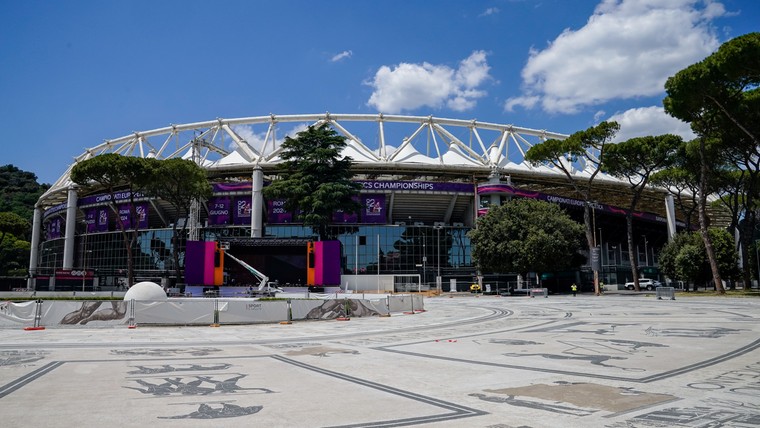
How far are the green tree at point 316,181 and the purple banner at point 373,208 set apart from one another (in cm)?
589

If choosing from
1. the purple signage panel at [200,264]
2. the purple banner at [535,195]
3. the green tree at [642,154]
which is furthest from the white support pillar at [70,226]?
the green tree at [642,154]

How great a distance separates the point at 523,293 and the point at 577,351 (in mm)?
45377

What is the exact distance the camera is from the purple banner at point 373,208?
6938 centimetres

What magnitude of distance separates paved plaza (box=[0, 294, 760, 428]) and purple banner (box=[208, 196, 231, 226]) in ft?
176

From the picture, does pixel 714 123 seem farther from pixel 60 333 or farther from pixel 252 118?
pixel 252 118

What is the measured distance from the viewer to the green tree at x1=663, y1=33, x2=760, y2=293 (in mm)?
33438

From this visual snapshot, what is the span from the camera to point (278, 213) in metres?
69.9

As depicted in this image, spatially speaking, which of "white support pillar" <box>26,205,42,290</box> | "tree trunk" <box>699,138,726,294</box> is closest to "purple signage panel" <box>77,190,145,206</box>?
"white support pillar" <box>26,205,42,290</box>

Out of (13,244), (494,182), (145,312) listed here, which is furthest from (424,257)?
(13,244)

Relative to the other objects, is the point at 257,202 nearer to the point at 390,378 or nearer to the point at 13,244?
the point at 13,244

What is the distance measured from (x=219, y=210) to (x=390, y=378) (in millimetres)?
65726

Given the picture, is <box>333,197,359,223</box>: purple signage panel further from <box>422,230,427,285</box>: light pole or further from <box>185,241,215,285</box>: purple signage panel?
<box>185,241,215,285</box>: purple signage panel

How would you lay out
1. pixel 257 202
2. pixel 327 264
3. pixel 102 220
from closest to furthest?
pixel 327 264
pixel 257 202
pixel 102 220

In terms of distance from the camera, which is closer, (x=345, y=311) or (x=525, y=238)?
(x=345, y=311)
